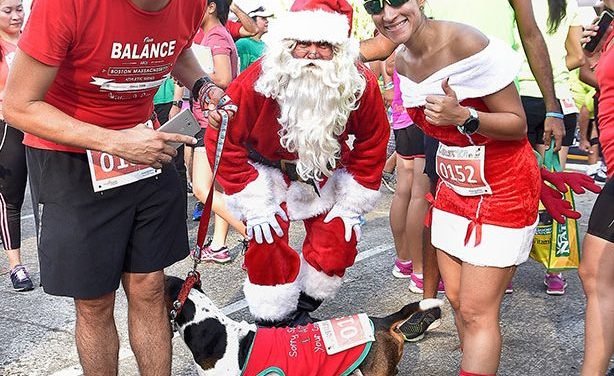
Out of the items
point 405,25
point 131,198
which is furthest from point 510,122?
point 131,198

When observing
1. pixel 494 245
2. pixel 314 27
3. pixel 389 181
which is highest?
pixel 314 27

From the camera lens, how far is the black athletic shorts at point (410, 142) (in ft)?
15.1

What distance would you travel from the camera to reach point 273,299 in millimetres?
3627

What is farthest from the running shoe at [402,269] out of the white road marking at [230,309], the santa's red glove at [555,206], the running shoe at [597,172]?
the running shoe at [597,172]

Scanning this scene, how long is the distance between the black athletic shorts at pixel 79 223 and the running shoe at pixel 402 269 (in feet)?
7.90

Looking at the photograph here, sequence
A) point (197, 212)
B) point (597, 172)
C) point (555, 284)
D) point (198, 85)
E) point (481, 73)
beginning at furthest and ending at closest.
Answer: point (597, 172)
point (197, 212)
point (555, 284)
point (198, 85)
point (481, 73)

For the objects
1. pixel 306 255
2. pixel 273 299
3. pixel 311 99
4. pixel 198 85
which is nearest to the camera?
pixel 198 85

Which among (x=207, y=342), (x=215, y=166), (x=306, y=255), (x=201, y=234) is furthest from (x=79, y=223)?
(x=306, y=255)

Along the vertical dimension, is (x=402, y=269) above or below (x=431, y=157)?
below

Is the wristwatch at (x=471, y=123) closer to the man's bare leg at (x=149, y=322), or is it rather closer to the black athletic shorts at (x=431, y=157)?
the black athletic shorts at (x=431, y=157)

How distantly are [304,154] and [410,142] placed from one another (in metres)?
1.37

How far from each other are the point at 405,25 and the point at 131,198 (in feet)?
4.01

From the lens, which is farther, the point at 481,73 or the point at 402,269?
the point at 402,269

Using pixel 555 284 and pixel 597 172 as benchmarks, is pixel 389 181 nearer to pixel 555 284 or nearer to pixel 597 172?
pixel 597 172
